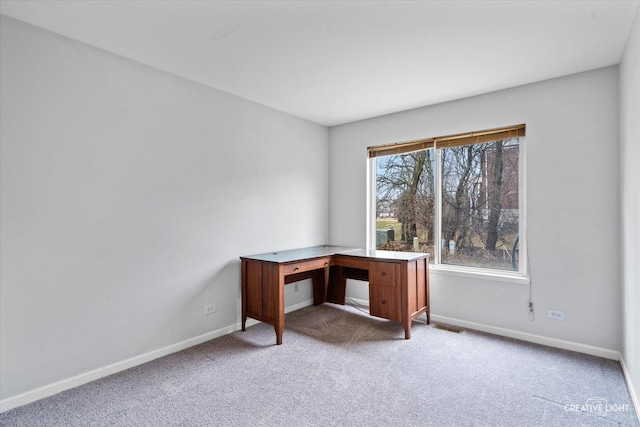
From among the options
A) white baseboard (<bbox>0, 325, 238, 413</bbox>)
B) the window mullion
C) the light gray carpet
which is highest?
the window mullion

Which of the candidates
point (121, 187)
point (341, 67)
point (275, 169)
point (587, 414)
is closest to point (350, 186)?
point (275, 169)

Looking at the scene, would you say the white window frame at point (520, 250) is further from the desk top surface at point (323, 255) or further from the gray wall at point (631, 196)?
the gray wall at point (631, 196)

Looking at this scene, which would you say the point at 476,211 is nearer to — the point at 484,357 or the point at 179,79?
the point at 484,357

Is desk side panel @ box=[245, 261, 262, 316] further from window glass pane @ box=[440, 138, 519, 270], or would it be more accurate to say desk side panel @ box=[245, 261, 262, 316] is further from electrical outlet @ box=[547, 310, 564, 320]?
electrical outlet @ box=[547, 310, 564, 320]

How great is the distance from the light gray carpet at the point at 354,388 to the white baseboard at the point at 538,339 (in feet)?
0.29

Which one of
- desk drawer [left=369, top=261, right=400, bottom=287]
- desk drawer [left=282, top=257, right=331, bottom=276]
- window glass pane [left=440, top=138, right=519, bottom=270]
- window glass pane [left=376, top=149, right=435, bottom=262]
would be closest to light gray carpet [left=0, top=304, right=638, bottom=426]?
desk drawer [left=369, top=261, right=400, bottom=287]

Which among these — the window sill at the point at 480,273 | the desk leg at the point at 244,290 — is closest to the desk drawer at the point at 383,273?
the window sill at the point at 480,273

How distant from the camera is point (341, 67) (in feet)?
8.97

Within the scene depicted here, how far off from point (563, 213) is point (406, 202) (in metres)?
1.60

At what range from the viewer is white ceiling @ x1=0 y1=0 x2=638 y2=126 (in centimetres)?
197

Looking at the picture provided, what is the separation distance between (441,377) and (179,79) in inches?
128

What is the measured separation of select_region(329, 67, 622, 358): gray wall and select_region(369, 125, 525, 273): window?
180mm

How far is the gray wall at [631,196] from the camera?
202 centimetres

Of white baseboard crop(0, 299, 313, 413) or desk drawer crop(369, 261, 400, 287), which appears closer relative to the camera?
white baseboard crop(0, 299, 313, 413)
